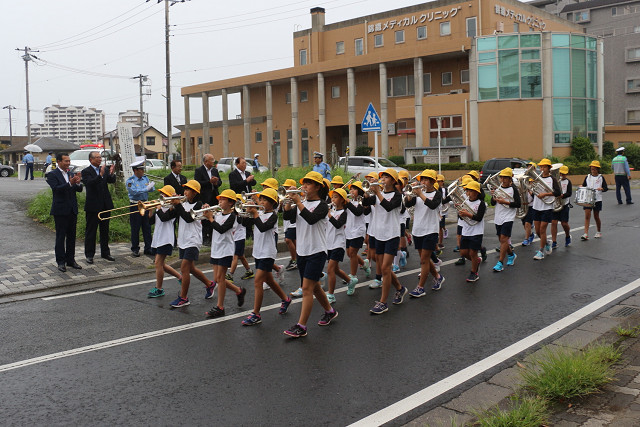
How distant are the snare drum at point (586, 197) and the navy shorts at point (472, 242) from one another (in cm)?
507

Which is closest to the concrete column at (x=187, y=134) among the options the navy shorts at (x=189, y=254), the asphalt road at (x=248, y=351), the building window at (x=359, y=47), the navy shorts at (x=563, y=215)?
the building window at (x=359, y=47)

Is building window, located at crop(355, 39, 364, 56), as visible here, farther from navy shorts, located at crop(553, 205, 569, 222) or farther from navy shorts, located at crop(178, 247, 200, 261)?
navy shorts, located at crop(178, 247, 200, 261)

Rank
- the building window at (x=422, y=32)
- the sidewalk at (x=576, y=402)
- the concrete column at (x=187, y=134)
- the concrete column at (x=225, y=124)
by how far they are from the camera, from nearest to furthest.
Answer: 1. the sidewalk at (x=576, y=402)
2. the building window at (x=422, y=32)
3. the concrete column at (x=225, y=124)
4. the concrete column at (x=187, y=134)

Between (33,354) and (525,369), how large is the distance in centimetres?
A: 496

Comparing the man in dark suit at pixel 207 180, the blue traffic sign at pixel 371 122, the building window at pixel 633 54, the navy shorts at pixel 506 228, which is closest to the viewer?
the navy shorts at pixel 506 228

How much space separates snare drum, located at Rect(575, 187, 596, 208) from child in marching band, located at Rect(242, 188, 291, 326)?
28.8 feet

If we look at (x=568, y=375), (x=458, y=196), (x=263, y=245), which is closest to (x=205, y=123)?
(x=458, y=196)

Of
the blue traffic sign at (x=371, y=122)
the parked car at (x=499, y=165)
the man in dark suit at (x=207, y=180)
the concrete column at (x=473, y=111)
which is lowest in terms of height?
the man in dark suit at (x=207, y=180)

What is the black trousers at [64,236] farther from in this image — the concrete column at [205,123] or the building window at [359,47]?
the concrete column at [205,123]

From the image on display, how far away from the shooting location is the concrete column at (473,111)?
37.5 m

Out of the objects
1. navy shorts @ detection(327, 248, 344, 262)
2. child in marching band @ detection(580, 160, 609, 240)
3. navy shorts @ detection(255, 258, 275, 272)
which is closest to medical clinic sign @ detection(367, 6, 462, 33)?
child in marching band @ detection(580, 160, 609, 240)

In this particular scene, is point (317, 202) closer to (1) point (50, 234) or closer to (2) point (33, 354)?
(2) point (33, 354)

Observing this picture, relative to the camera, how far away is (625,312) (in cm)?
751

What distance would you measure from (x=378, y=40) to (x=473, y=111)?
46.5 feet
